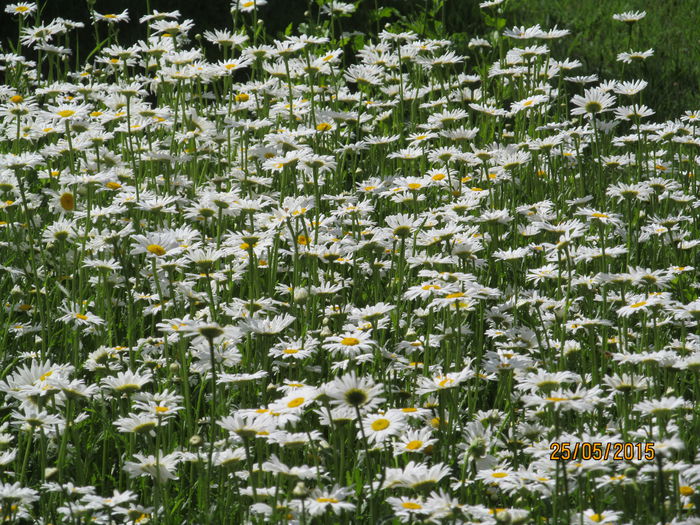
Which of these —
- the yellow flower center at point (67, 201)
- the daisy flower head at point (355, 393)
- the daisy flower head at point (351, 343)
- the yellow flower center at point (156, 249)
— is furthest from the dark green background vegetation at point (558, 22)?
the daisy flower head at point (355, 393)

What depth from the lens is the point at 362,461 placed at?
2.32 metres

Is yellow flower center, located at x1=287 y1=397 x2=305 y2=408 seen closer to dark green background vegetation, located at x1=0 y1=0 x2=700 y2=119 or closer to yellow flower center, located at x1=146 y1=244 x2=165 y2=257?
yellow flower center, located at x1=146 y1=244 x2=165 y2=257

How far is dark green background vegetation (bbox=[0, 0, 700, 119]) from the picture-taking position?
729 centimetres

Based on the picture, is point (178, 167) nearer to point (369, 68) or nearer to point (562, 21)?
point (369, 68)

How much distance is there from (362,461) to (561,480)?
23.3 inches

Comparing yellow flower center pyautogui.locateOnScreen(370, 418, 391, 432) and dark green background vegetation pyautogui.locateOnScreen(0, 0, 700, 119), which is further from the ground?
dark green background vegetation pyautogui.locateOnScreen(0, 0, 700, 119)

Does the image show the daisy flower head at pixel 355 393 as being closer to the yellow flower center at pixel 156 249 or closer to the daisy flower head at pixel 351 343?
the daisy flower head at pixel 351 343
